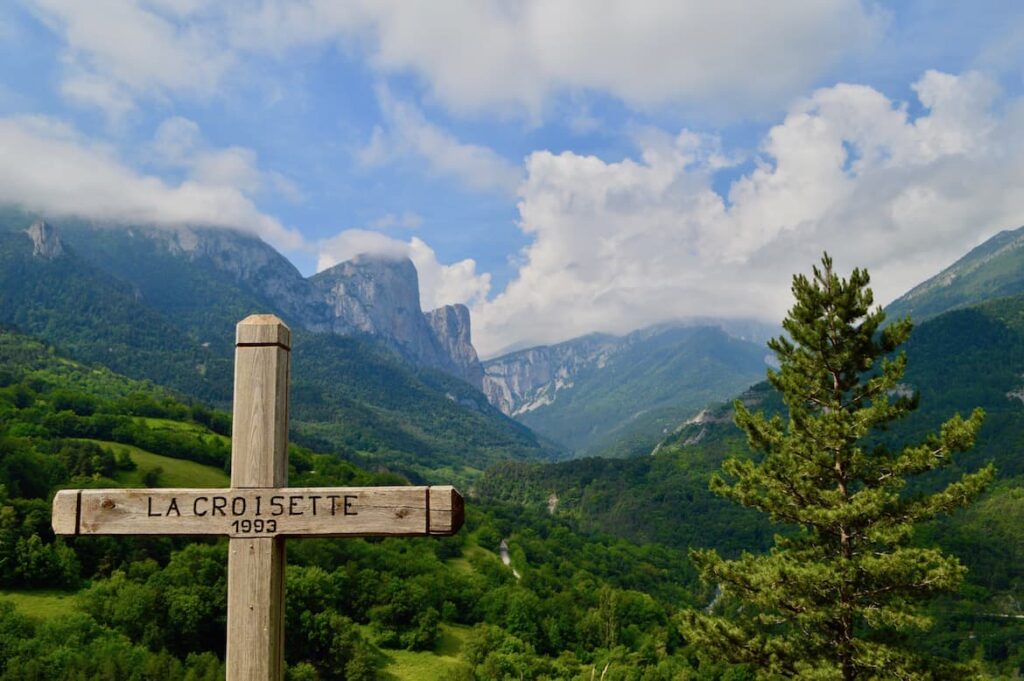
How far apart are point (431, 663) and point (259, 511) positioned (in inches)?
1981

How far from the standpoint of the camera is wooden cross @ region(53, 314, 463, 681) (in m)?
4.41

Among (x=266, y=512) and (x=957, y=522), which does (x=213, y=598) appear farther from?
(x=957, y=522)

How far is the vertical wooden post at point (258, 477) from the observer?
4461mm

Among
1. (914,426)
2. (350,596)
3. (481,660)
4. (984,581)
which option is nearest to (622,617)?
(481,660)

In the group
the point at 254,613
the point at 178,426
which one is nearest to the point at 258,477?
the point at 254,613

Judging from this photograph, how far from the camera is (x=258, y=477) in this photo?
Answer: 459 centimetres

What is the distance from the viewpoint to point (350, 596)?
182ft

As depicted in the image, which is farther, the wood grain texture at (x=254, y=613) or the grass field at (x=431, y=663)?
the grass field at (x=431, y=663)

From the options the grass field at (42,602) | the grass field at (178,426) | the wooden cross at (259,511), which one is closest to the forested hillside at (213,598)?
the grass field at (42,602)

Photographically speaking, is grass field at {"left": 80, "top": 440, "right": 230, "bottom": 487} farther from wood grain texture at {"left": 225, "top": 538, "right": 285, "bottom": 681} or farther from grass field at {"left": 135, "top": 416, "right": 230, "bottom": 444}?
wood grain texture at {"left": 225, "top": 538, "right": 285, "bottom": 681}

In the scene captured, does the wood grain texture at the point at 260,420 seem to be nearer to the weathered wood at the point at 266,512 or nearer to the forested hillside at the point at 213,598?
the weathered wood at the point at 266,512

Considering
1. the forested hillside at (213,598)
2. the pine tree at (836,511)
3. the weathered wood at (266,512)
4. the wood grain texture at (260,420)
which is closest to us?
the weathered wood at (266,512)

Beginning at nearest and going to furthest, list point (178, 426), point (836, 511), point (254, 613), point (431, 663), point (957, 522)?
1. point (254, 613)
2. point (836, 511)
3. point (431, 663)
4. point (178, 426)
5. point (957, 522)

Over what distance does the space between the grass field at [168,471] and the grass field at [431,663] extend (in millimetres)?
35167
